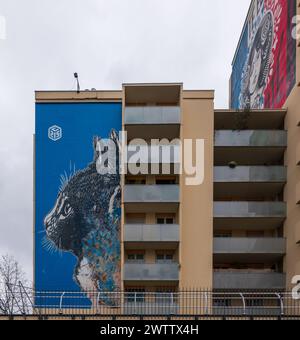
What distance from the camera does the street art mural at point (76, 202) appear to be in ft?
104

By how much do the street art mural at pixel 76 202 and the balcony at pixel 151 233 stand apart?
1.14 meters

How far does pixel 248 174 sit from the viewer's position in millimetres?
33000

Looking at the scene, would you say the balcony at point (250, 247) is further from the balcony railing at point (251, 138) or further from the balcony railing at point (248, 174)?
the balcony railing at point (251, 138)

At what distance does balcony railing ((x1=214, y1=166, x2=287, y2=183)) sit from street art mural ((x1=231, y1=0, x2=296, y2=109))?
530 cm

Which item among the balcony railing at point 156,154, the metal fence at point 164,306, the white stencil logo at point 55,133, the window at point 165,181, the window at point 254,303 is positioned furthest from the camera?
the window at point 165,181

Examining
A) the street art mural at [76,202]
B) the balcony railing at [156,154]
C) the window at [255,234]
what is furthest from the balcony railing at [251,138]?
the street art mural at [76,202]

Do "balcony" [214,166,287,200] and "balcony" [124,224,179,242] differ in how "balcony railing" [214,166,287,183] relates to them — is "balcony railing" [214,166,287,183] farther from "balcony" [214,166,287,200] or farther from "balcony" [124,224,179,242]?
"balcony" [124,224,179,242]

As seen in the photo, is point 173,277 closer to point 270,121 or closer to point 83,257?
point 83,257

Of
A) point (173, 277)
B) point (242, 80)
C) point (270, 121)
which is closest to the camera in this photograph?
point (173, 277)

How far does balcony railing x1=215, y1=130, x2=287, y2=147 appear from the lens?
3344 cm

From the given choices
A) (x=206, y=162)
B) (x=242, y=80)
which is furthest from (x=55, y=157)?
(x=242, y=80)

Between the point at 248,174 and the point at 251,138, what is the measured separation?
257cm

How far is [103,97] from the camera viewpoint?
3331 cm
